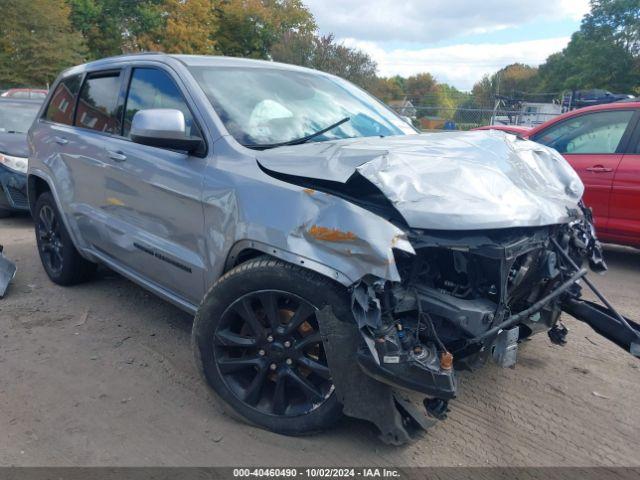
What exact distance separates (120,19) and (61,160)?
4095 centimetres

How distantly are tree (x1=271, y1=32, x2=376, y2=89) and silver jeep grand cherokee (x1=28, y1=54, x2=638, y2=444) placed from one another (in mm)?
29246

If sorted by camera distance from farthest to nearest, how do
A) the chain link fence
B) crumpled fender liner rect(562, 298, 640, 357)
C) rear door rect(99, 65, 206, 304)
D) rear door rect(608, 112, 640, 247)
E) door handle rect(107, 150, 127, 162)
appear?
the chain link fence
rear door rect(608, 112, 640, 247)
door handle rect(107, 150, 127, 162)
rear door rect(99, 65, 206, 304)
crumpled fender liner rect(562, 298, 640, 357)

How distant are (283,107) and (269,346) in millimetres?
1550

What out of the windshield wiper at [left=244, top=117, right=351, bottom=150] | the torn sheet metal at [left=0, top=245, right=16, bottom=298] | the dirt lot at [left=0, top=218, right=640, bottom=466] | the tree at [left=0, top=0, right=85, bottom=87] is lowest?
the dirt lot at [left=0, top=218, right=640, bottom=466]

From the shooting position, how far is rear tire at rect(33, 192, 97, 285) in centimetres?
473

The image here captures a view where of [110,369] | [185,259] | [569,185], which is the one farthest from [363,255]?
[110,369]

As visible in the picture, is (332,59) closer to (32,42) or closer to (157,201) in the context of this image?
(32,42)

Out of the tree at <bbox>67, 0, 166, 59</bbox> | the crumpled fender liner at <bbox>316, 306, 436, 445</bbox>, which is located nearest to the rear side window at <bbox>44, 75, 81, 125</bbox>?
the crumpled fender liner at <bbox>316, 306, 436, 445</bbox>

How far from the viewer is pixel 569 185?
3.22 m

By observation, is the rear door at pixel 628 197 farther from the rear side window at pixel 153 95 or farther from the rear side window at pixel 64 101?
the rear side window at pixel 64 101

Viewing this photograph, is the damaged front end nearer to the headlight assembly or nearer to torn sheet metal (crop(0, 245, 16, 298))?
torn sheet metal (crop(0, 245, 16, 298))

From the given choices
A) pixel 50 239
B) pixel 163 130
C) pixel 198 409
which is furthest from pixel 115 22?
pixel 198 409

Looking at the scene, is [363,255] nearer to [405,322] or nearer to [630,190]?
[405,322]

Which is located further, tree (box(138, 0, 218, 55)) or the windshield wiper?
tree (box(138, 0, 218, 55))
